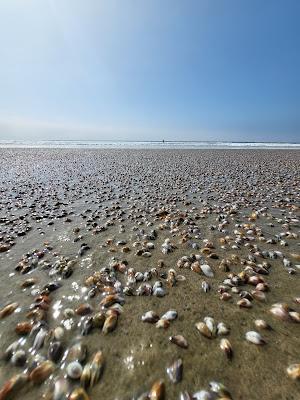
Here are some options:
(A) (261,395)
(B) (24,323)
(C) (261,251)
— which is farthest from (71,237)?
(A) (261,395)

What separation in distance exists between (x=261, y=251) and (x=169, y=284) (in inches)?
79.4

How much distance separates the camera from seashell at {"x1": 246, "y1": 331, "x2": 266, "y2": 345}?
2.47 metres

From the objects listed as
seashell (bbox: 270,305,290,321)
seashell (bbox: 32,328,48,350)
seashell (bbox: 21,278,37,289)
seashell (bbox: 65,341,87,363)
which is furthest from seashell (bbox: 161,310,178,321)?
seashell (bbox: 21,278,37,289)

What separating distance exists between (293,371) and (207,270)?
1.79m

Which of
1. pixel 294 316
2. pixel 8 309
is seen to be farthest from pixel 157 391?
pixel 8 309

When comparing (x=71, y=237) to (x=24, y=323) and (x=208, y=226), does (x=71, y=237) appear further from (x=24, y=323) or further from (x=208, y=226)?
(x=208, y=226)

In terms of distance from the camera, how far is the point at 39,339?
2.56m

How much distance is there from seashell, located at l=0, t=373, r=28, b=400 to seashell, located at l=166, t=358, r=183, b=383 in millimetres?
1219

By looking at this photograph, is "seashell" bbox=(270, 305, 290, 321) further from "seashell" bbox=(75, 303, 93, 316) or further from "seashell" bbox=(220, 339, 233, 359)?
"seashell" bbox=(75, 303, 93, 316)

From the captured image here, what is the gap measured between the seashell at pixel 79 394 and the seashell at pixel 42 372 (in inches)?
12.0

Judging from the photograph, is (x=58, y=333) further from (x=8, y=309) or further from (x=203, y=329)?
(x=203, y=329)

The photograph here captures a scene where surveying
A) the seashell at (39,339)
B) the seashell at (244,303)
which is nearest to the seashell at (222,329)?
the seashell at (244,303)

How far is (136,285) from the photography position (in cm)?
353

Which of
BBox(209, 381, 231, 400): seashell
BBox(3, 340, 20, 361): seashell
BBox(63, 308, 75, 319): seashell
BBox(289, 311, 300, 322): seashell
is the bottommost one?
BBox(63, 308, 75, 319): seashell
